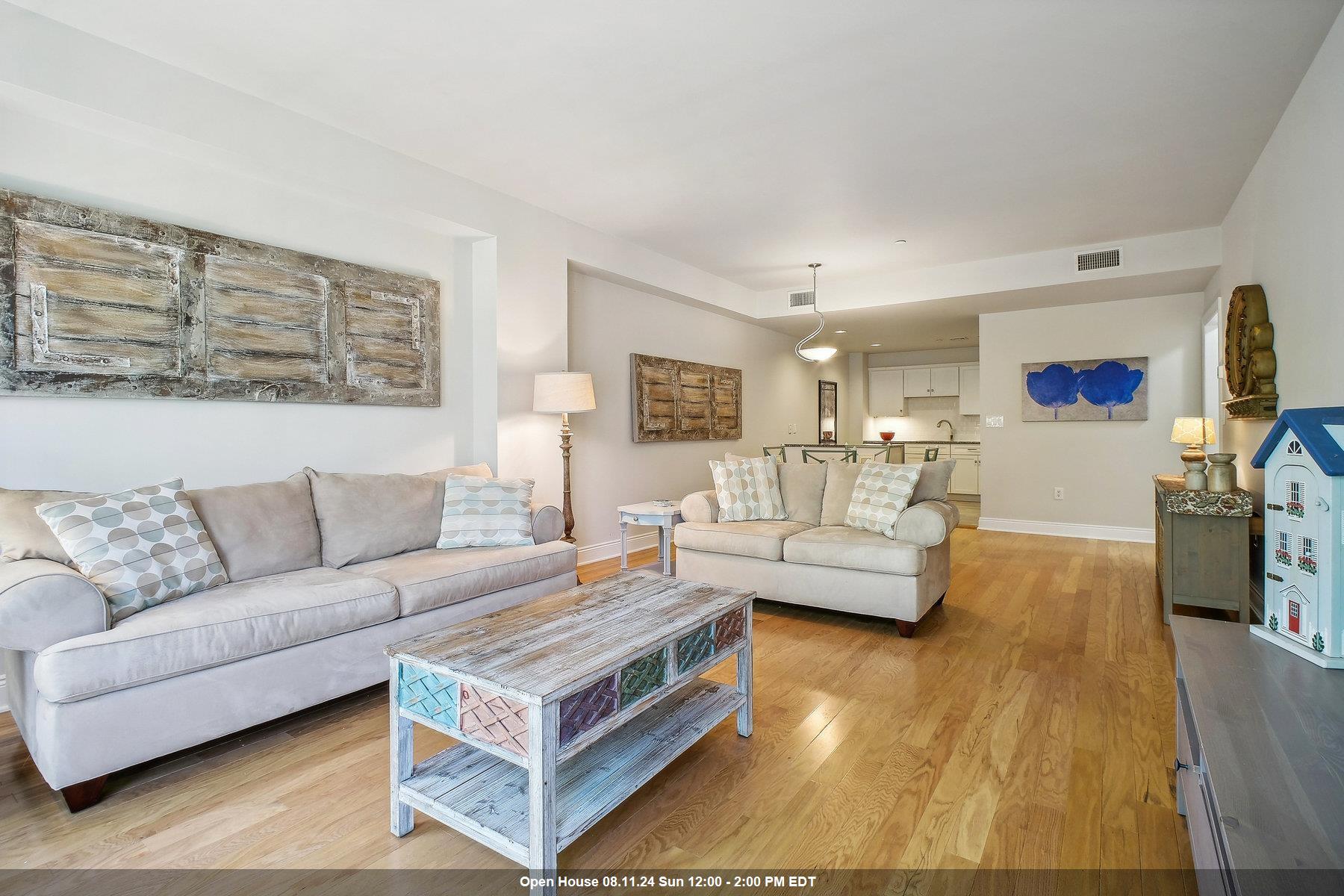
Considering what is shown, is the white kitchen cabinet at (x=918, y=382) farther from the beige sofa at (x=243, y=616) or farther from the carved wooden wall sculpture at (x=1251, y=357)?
the beige sofa at (x=243, y=616)

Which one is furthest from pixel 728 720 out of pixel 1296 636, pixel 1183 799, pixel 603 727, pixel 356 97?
pixel 356 97

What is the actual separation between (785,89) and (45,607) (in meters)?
3.18

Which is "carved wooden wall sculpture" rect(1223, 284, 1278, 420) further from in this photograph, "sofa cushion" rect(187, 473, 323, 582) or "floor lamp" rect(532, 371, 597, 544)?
"sofa cushion" rect(187, 473, 323, 582)

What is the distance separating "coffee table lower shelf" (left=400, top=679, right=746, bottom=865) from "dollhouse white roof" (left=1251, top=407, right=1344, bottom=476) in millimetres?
1686

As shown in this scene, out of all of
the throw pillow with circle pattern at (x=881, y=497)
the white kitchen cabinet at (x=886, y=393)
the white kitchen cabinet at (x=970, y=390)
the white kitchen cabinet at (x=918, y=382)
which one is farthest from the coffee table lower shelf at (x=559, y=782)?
the white kitchen cabinet at (x=886, y=393)

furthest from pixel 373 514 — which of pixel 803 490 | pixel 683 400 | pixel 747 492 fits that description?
pixel 683 400

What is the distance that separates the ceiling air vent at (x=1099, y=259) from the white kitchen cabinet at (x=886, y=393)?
5.11m

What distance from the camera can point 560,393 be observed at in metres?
4.16

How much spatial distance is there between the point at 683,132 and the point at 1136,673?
10.6 feet

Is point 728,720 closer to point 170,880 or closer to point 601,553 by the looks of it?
point 170,880

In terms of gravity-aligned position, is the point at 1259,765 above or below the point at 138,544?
below

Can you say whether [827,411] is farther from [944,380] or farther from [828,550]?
[828,550]

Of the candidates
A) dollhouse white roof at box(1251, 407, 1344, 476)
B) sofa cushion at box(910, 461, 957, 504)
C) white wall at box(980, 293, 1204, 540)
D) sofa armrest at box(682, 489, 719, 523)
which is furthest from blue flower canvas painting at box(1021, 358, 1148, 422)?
dollhouse white roof at box(1251, 407, 1344, 476)

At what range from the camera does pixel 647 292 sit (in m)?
5.71
